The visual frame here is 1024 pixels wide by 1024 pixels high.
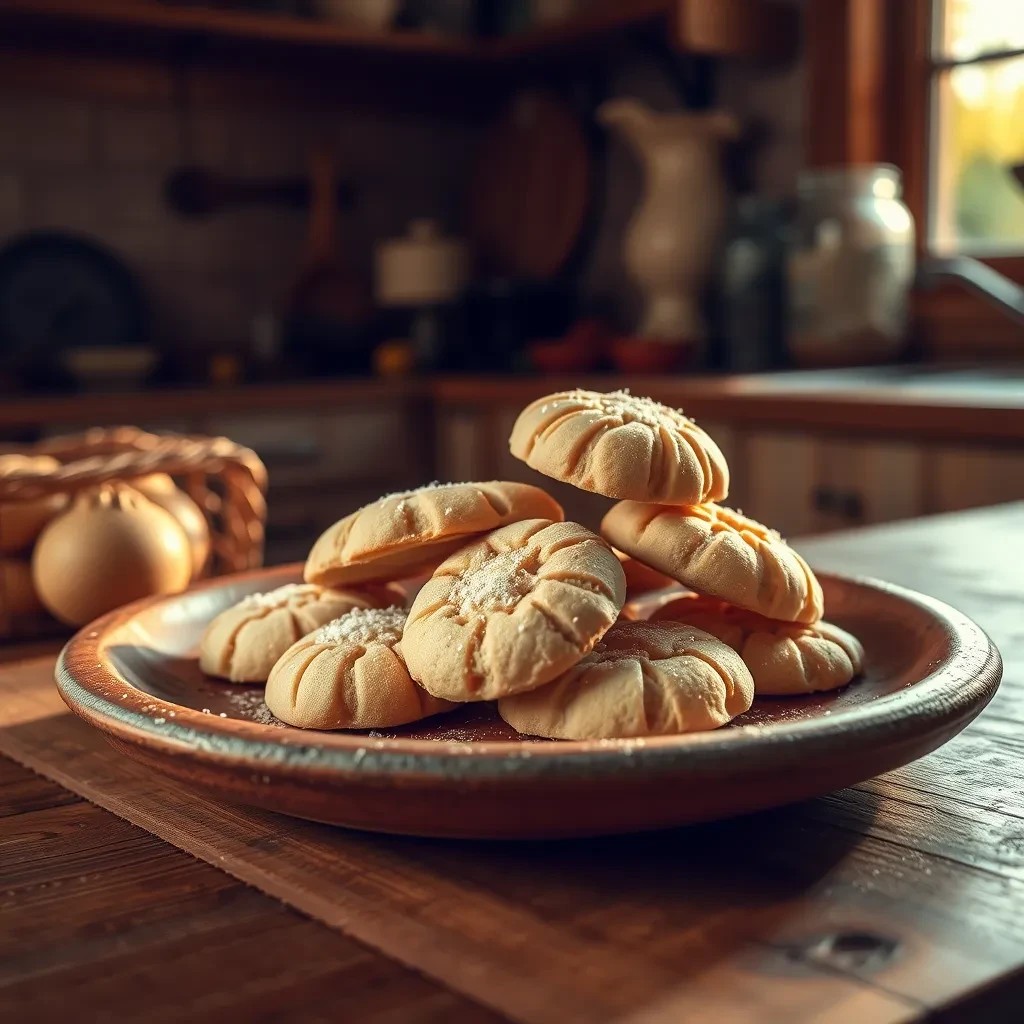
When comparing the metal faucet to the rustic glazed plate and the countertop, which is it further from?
the rustic glazed plate

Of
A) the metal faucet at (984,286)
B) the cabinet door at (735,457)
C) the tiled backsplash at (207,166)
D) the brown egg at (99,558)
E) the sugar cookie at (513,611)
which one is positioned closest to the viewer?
the sugar cookie at (513,611)

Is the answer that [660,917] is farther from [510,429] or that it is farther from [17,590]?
[510,429]

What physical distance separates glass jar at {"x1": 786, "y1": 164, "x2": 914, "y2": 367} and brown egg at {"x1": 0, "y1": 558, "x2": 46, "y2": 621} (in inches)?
84.3

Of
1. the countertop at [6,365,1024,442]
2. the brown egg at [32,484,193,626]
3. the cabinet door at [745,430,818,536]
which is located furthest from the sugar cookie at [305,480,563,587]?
the cabinet door at [745,430,818,536]

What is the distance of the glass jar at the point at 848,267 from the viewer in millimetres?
2834

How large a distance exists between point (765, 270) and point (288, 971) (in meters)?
2.76

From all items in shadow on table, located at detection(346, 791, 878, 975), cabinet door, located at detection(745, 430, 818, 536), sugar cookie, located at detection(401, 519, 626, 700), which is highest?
sugar cookie, located at detection(401, 519, 626, 700)

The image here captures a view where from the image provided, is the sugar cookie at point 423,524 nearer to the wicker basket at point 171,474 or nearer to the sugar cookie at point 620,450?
the sugar cookie at point 620,450

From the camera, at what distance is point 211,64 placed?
→ 141 inches

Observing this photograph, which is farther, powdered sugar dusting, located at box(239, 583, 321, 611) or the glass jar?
the glass jar

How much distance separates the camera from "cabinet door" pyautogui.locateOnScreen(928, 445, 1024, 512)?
205 cm

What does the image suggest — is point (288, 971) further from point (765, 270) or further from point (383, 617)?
point (765, 270)

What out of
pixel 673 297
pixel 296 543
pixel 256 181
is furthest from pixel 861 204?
pixel 256 181

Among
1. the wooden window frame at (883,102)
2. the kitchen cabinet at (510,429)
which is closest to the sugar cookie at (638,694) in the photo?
the kitchen cabinet at (510,429)
